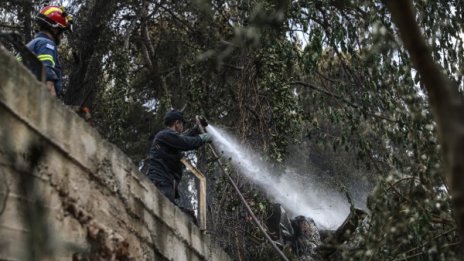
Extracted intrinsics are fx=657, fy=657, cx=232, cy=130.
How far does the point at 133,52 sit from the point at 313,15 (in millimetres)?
4790

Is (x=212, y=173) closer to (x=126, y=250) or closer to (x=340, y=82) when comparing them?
(x=340, y=82)

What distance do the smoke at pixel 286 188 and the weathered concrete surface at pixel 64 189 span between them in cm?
326

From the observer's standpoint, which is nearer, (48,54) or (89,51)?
(48,54)

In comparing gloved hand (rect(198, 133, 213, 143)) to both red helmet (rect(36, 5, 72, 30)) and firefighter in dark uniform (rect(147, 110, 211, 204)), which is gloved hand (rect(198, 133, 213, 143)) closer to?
firefighter in dark uniform (rect(147, 110, 211, 204))

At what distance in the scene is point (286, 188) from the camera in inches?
470

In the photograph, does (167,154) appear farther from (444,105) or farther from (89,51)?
(444,105)

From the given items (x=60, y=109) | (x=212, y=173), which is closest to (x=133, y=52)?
(x=212, y=173)

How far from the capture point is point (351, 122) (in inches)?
325

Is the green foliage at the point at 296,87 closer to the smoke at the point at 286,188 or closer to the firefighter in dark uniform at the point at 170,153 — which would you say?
the smoke at the point at 286,188

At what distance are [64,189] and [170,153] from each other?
2.65m

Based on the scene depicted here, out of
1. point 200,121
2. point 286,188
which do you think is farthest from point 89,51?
point 286,188

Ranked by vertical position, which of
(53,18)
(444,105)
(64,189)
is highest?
(53,18)

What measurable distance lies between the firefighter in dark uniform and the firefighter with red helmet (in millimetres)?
1346

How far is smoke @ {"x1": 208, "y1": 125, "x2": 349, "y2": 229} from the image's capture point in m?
8.68
